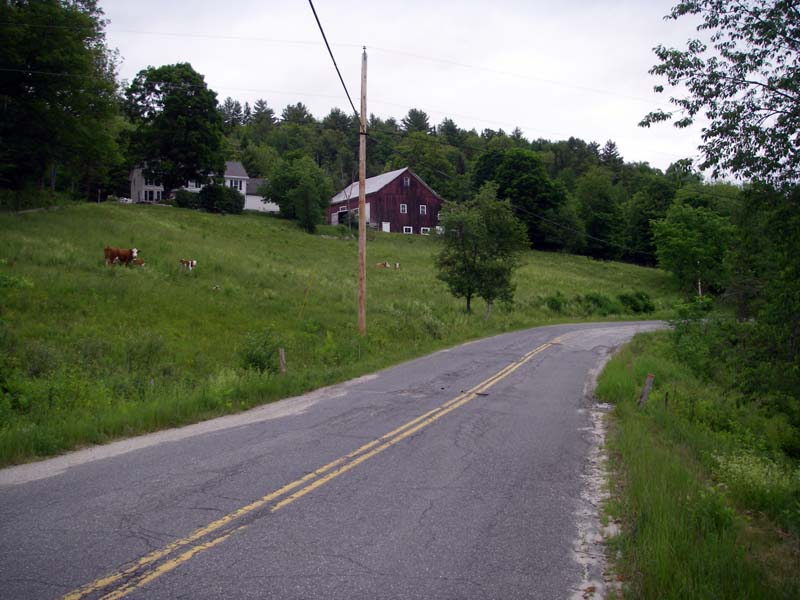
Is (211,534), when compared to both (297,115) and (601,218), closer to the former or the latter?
(601,218)

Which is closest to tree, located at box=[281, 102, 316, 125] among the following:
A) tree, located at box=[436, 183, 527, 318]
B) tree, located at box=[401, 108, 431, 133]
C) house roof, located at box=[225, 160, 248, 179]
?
tree, located at box=[401, 108, 431, 133]

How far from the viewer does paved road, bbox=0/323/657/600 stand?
479 cm

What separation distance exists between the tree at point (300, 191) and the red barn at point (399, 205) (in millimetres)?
6625

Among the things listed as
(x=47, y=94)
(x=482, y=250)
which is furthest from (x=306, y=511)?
(x=47, y=94)

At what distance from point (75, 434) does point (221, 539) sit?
4.62m

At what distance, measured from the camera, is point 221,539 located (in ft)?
17.9

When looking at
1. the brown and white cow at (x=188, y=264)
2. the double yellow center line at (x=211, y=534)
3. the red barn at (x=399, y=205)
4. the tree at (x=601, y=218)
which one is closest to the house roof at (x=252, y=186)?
the red barn at (x=399, y=205)

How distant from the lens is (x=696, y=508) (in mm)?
6266

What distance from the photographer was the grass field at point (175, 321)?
11.2 meters

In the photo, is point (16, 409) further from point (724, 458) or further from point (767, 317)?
point (767, 317)

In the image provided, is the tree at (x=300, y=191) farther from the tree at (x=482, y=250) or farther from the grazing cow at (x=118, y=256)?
the grazing cow at (x=118, y=256)

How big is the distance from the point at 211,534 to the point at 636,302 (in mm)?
55108

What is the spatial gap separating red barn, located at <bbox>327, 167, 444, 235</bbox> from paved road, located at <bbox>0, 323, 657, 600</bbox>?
62.2 m

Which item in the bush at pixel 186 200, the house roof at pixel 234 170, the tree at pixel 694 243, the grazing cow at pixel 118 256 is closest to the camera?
the grazing cow at pixel 118 256
